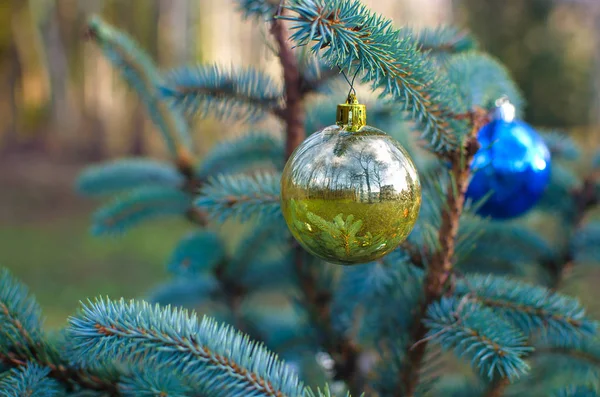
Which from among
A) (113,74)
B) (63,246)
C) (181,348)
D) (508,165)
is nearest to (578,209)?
(508,165)

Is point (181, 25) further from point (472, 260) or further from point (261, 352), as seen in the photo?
point (261, 352)

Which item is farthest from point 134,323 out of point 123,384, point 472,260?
point 472,260

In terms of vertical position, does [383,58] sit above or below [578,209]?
below

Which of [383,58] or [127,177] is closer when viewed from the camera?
[383,58]

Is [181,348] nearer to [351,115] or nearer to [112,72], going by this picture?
[351,115]

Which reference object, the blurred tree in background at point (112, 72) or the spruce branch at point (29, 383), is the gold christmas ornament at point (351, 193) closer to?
the spruce branch at point (29, 383)

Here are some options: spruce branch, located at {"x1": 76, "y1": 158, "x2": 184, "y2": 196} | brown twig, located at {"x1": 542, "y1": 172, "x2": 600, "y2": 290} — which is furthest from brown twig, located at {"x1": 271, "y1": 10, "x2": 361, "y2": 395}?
brown twig, located at {"x1": 542, "y1": 172, "x2": 600, "y2": 290}

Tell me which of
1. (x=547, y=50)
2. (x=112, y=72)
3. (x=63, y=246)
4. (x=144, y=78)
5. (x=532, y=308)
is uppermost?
(x=547, y=50)
